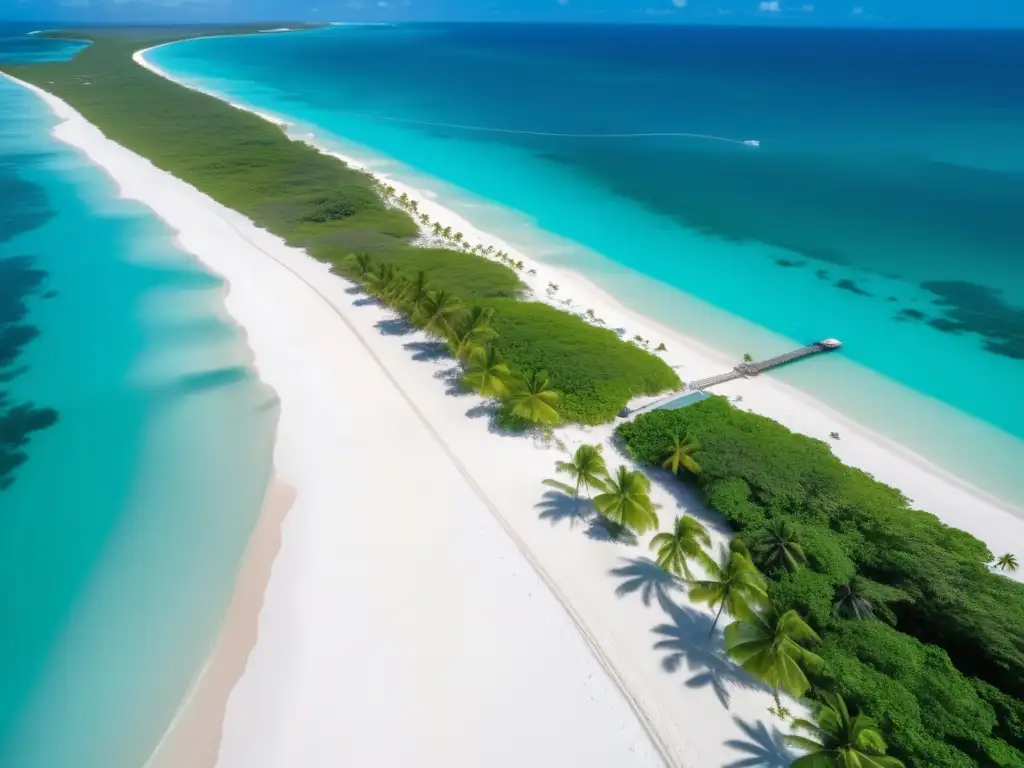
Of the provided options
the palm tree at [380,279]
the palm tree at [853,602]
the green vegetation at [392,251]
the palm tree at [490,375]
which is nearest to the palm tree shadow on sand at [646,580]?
the palm tree at [853,602]

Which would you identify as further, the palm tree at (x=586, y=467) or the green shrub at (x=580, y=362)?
the green shrub at (x=580, y=362)

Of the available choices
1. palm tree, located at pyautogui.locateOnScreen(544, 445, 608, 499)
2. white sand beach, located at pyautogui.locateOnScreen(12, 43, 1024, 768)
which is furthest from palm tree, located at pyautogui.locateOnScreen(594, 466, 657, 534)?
white sand beach, located at pyautogui.locateOnScreen(12, 43, 1024, 768)

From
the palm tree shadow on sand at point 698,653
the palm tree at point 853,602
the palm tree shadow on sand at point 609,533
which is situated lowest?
the palm tree shadow on sand at point 609,533

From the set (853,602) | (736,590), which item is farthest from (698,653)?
(853,602)

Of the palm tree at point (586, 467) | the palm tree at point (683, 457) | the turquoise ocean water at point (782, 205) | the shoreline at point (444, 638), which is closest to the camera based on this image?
the shoreline at point (444, 638)

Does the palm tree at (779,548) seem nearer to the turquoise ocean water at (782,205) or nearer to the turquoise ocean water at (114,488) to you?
the turquoise ocean water at (782,205)

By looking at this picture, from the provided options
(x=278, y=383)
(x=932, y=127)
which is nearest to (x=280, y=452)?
(x=278, y=383)

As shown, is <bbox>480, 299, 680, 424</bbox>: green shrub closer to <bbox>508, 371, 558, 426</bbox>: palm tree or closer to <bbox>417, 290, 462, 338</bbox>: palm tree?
<bbox>508, 371, 558, 426</bbox>: palm tree
